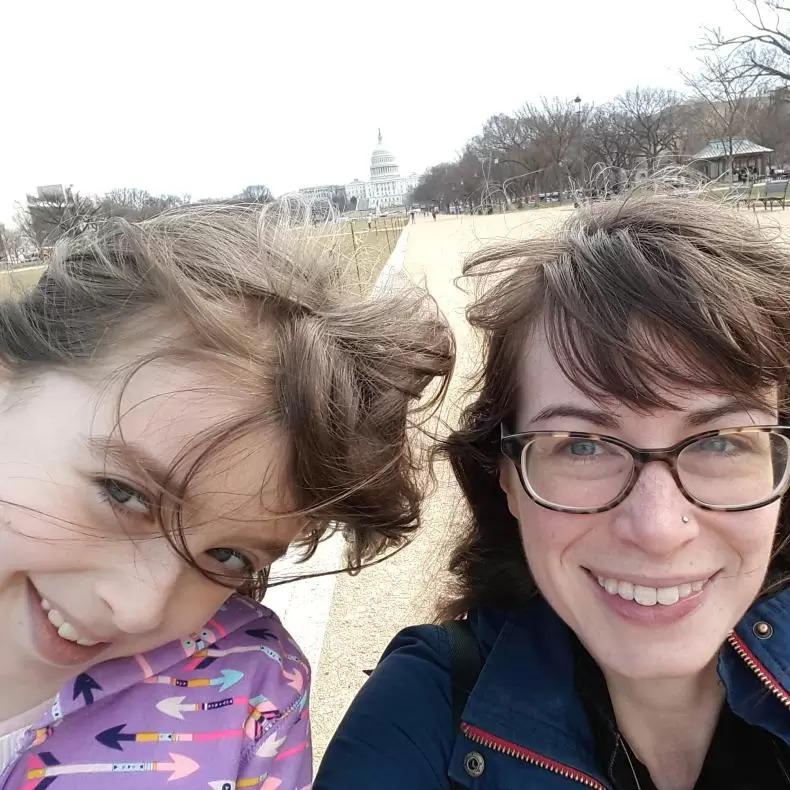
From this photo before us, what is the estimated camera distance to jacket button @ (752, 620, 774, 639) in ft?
4.48

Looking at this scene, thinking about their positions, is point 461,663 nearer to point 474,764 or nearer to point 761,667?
point 474,764

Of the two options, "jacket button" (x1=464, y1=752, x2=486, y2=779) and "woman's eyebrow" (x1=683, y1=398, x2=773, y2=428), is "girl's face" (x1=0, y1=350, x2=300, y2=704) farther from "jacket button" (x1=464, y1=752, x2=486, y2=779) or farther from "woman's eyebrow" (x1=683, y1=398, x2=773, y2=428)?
"woman's eyebrow" (x1=683, y1=398, x2=773, y2=428)

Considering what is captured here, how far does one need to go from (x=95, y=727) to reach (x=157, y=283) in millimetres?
839

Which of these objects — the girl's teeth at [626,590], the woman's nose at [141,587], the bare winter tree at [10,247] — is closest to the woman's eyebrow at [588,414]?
the girl's teeth at [626,590]

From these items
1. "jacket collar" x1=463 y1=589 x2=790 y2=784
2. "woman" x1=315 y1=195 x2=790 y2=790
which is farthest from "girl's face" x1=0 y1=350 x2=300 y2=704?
"jacket collar" x1=463 y1=589 x2=790 y2=784

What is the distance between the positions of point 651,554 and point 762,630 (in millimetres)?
376

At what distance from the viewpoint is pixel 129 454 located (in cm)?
115

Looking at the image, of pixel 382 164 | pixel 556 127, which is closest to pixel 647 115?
pixel 556 127

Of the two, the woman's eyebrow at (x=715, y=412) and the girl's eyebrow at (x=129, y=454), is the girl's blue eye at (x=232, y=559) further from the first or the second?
the woman's eyebrow at (x=715, y=412)

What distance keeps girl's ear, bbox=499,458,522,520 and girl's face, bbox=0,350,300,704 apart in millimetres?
527

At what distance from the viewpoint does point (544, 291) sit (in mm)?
1411

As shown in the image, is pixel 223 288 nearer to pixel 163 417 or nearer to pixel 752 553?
pixel 163 417

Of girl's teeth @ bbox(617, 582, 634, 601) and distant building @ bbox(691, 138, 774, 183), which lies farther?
distant building @ bbox(691, 138, 774, 183)

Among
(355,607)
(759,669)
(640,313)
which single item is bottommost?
(355,607)
